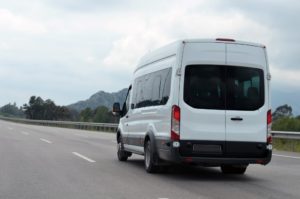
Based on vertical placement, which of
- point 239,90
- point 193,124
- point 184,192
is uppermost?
point 239,90

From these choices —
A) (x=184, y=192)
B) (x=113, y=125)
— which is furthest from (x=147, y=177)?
(x=113, y=125)

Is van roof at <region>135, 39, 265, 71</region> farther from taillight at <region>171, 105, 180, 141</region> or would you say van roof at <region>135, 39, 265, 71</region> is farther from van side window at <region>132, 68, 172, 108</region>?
taillight at <region>171, 105, 180, 141</region>

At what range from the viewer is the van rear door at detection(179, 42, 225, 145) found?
10.8 m

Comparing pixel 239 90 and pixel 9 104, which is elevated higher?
pixel 9 104

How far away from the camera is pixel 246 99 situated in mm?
11180

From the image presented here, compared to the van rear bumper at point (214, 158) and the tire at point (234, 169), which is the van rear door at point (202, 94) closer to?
the van rear bumper at point (214, 158)

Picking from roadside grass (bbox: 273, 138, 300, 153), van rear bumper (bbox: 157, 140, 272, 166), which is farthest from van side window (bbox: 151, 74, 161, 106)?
roadside grass (bbox: 273, 138, 300, 153)

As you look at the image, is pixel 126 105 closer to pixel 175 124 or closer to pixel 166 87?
pixel 166 87

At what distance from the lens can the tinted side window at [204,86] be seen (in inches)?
430

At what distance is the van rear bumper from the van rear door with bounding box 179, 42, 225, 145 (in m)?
0.26

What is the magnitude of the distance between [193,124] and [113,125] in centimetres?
3023

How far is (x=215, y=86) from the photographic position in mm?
11086

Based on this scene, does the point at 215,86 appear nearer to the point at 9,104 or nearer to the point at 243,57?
the point at 243,57

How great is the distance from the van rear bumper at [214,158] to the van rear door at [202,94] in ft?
0.85
